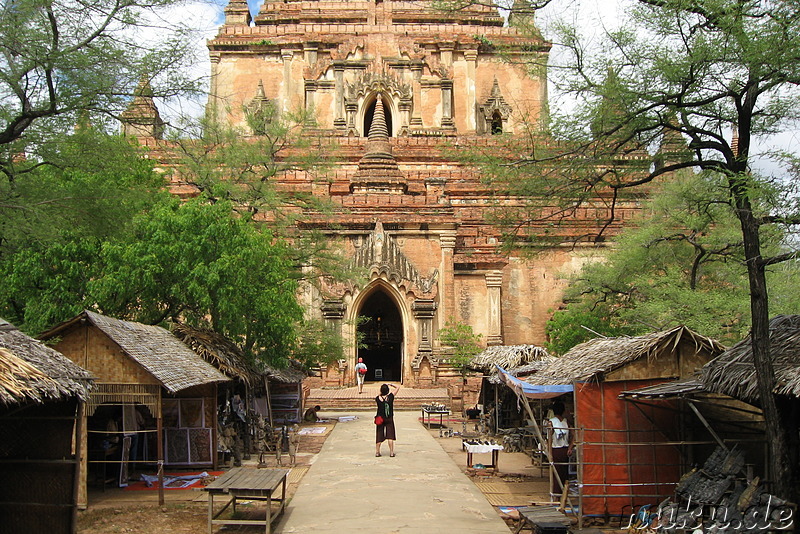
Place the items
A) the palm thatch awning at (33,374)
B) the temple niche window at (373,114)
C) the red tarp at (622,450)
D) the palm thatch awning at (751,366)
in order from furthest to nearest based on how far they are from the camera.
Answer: the temple niche window at (373,114)
the red tarp at (622,450)
the palm thatch awning at (751,366)
the palm thatch awning at (33,374)

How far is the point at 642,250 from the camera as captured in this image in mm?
19484

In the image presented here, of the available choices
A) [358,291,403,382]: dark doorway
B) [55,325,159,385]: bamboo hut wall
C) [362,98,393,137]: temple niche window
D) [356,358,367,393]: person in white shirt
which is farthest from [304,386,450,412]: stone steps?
[362,98,393,137]: temple niche window

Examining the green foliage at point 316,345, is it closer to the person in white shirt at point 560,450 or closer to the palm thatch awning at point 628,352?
the person in white shirt at point 560,450

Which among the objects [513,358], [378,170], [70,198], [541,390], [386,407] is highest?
[378,170]

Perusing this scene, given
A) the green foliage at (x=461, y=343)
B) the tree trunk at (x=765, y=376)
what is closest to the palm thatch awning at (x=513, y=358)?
the green foliage at (x=461, y=343)

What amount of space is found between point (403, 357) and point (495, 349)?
5680 mm

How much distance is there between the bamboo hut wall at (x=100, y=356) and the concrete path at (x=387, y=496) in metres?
2.84

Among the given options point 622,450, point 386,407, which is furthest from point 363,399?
point 622,450

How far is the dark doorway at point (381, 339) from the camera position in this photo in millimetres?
27438

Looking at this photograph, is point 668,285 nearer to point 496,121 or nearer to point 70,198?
point 70,198

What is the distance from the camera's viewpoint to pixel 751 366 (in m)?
8.71

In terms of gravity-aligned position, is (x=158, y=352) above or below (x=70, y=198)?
below

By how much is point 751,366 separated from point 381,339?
1918cm

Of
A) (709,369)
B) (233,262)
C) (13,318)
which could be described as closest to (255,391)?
(233,262)
